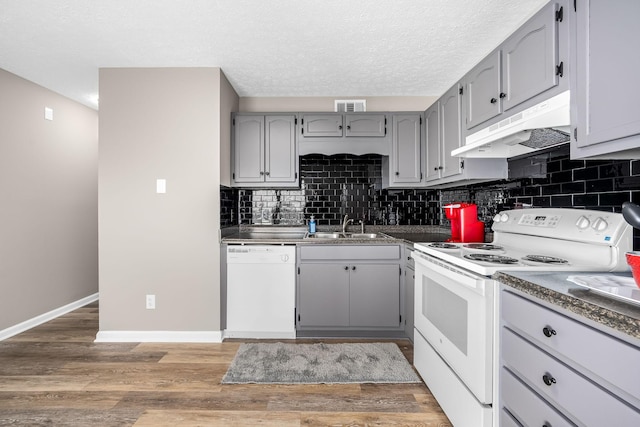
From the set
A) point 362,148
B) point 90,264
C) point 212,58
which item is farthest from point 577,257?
point 90,264

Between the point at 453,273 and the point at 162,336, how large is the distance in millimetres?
2511

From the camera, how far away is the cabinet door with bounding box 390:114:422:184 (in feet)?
10.6

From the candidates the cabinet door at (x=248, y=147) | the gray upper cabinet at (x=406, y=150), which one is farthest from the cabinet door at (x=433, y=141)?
the cabinet door at (x=248, y=147)

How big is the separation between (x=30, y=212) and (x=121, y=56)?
5.92 ft

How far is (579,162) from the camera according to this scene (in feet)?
5.77

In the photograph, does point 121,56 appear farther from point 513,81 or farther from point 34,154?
point 513,81

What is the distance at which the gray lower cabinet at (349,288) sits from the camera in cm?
286

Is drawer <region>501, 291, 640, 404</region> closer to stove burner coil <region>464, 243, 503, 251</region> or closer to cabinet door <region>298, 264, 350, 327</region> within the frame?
stove burner coil <region>464, 243, 503, 251</region>

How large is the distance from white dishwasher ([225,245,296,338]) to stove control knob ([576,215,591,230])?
203 centimetres

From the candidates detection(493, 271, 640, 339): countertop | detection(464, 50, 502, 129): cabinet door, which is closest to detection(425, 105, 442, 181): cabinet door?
detection(464, 50, 502, 129): cabinet door

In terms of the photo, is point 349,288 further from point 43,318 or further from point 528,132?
point 43,318

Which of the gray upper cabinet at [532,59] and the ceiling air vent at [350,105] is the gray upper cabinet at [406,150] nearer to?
the ceiling air vent at [350,105]

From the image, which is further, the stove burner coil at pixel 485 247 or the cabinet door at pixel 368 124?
the cabinet door at pixel 368 124

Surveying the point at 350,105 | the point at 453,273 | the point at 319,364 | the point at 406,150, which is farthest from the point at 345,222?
the point at 453,273
